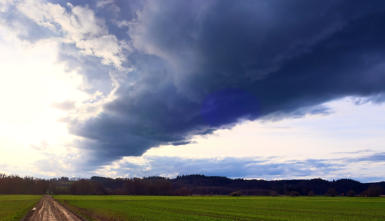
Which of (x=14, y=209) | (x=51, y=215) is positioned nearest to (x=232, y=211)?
(x=51, y=215)

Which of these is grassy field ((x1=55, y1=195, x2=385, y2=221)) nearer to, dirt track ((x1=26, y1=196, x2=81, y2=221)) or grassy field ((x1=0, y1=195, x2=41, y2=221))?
dirt track ((x1=26, y1=196, x2=81, y2=221))

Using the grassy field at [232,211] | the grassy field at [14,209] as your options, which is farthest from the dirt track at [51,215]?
the grassy field at [232,211]

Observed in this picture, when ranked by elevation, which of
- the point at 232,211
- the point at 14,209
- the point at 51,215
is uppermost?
the point at 51,215

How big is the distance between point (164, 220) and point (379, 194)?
18350cm

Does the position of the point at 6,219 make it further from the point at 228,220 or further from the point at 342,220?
the point at 342,220

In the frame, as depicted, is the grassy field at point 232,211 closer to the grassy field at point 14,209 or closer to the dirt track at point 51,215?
the dirt track at point 51,215

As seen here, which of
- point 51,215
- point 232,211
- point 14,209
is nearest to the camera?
point 51,215

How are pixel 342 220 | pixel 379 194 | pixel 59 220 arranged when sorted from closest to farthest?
pixel 59 220, pixel 342 220, pixel 379 194

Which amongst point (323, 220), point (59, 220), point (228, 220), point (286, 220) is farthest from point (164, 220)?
point (323, 220)

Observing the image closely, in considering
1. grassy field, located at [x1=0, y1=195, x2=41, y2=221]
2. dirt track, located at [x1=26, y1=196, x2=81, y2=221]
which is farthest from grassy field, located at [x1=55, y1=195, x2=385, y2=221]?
grassy field, located at [x1=0, y1=195, x2=41, y2=221]

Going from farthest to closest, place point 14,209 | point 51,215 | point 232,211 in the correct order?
point 14,209
point 232,211
point 51,215

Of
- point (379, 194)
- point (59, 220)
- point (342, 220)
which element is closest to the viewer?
point (59, 220)

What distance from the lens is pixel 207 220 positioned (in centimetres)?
4009

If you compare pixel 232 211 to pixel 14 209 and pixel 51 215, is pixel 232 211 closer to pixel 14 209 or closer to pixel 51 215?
pixel 51 215
